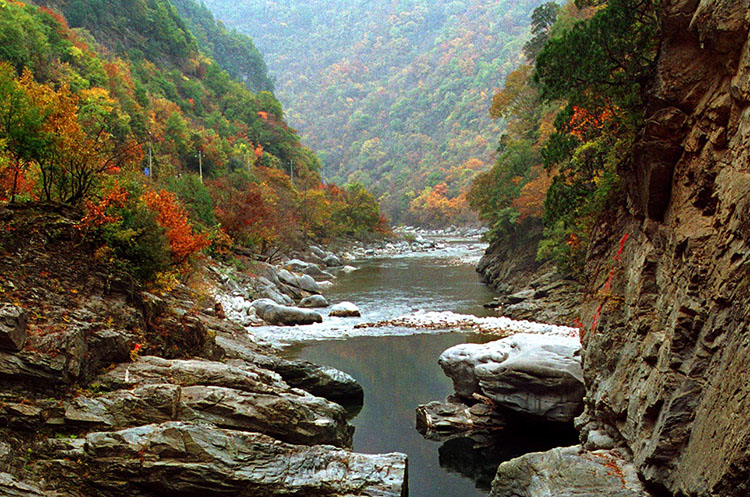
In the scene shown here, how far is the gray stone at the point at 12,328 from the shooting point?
964 centimetres

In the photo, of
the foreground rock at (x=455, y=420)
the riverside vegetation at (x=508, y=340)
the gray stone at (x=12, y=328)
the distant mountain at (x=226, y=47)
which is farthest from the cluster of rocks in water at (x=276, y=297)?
the distant mountain at (x=226, y=47)

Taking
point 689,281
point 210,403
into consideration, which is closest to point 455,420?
point 210,403

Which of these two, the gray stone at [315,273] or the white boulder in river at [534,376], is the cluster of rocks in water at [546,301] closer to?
the white boulder in river at [534,376]

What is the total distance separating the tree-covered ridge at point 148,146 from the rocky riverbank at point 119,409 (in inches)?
72.5

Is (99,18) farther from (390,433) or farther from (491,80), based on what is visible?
(491,80)

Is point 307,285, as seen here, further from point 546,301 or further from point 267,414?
point 267,414

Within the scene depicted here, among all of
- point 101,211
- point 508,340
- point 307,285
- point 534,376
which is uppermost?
point 101,211

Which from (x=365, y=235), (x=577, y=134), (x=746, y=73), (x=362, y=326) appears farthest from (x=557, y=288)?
(x=365, y=235)

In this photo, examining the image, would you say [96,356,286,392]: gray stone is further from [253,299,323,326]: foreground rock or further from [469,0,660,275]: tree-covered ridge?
[253,299,323,326]: foreground rock

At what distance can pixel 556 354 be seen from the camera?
15.3 m

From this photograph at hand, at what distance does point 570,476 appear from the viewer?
9453 mm

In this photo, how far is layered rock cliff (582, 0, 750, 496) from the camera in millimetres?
7215

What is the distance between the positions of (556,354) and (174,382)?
33.9 feet

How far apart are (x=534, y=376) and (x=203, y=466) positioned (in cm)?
922
